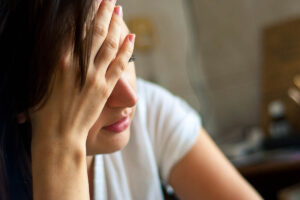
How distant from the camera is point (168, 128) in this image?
1051mm

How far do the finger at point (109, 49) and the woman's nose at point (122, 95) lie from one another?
57mm

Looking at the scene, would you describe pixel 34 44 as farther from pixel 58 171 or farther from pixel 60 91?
pixel 58 171

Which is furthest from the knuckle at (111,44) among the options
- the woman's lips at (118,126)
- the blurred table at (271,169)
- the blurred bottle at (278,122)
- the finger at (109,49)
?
the blurred bottle at (278,122)

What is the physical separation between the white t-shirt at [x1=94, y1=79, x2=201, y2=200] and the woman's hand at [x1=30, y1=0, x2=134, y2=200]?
0.25 meters

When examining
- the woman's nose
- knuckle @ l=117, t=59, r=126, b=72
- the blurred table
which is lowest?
the blurred table

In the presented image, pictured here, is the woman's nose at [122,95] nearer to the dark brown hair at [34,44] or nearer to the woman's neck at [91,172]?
the dark brown hair at [34,44]

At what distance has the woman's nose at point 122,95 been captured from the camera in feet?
2.56

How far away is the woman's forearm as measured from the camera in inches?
28.3

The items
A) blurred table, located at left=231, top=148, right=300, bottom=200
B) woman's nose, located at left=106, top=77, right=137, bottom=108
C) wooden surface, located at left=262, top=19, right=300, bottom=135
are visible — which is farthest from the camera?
wooden surface, located at left=262, top=19, right=300, bottom=135

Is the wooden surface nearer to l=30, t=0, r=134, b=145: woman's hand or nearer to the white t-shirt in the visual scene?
the white t-shirt

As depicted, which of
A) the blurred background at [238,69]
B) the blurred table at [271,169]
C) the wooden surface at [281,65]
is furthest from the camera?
the wooden surface at [281,65]

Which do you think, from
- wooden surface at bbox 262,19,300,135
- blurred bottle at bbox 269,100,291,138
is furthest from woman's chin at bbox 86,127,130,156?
wooden surface at bbox 262,19,300,135

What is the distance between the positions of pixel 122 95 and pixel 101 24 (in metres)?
0.15

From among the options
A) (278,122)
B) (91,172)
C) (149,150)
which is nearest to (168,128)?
(149,150)
